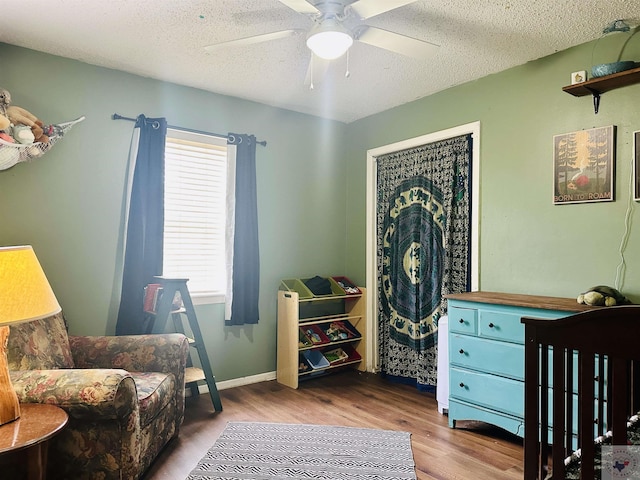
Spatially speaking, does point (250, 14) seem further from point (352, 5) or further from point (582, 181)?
point (582, 181)

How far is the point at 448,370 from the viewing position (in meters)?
3.06

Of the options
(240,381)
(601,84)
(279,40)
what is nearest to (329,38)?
(279,40)

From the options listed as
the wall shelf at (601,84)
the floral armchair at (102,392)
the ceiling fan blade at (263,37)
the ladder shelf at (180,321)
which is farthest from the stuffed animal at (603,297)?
the ladder shelf at (180,321)

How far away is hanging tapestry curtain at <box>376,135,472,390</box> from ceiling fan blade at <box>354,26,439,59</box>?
4.28 feet

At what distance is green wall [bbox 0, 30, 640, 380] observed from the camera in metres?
2.79

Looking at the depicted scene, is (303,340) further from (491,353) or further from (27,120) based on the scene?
(27,120)

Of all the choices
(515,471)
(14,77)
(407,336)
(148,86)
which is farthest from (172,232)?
(515,471)

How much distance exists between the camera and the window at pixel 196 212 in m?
3.55

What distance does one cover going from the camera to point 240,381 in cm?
385

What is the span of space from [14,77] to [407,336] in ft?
11.7

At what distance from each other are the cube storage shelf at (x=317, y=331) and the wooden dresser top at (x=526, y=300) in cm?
141

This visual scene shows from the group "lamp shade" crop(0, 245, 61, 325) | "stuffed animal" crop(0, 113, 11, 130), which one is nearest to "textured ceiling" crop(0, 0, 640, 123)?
"stuffed animal" crop(0, 113, 11, 130)

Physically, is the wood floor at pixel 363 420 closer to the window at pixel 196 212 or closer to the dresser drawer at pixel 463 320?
the dresser drawer at pixel 463 320

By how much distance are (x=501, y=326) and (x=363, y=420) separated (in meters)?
1.16
